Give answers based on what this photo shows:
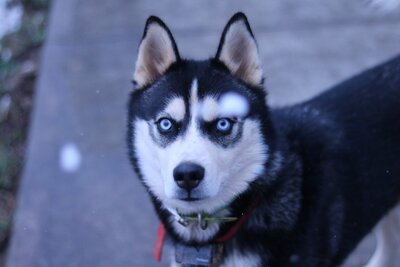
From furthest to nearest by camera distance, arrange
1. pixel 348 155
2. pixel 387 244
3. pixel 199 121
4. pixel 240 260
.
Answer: pixel 387 244
pixel 348 155
pixel 240 260
pixel 199 121

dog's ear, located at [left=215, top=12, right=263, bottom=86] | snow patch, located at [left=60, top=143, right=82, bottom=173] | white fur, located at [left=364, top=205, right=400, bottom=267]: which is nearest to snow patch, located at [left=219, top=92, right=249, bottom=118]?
dog's ear, located at [left=215, top=12, right=263, bottom=86]

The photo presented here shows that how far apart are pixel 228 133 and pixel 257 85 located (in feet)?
1.03

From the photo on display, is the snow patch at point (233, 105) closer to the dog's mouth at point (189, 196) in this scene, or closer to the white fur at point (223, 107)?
the white fur at point (223, 107)

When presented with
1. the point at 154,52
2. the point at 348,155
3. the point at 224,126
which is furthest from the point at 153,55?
the point at 348,155

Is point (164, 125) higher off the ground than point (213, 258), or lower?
higher

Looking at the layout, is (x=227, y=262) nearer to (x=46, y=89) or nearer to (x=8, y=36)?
(x=46, y=89)

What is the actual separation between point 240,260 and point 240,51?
2.87ft

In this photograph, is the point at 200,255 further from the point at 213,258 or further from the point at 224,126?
the point at 224,126

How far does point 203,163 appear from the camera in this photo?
2248 millimetres

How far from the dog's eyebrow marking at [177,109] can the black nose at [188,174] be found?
24cm

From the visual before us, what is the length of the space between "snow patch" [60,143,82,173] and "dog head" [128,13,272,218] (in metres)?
1.59

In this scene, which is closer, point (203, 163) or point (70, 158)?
point (203, 163)

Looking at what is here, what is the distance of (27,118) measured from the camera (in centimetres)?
473

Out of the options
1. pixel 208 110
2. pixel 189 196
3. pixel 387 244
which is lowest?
pixel 387 244
